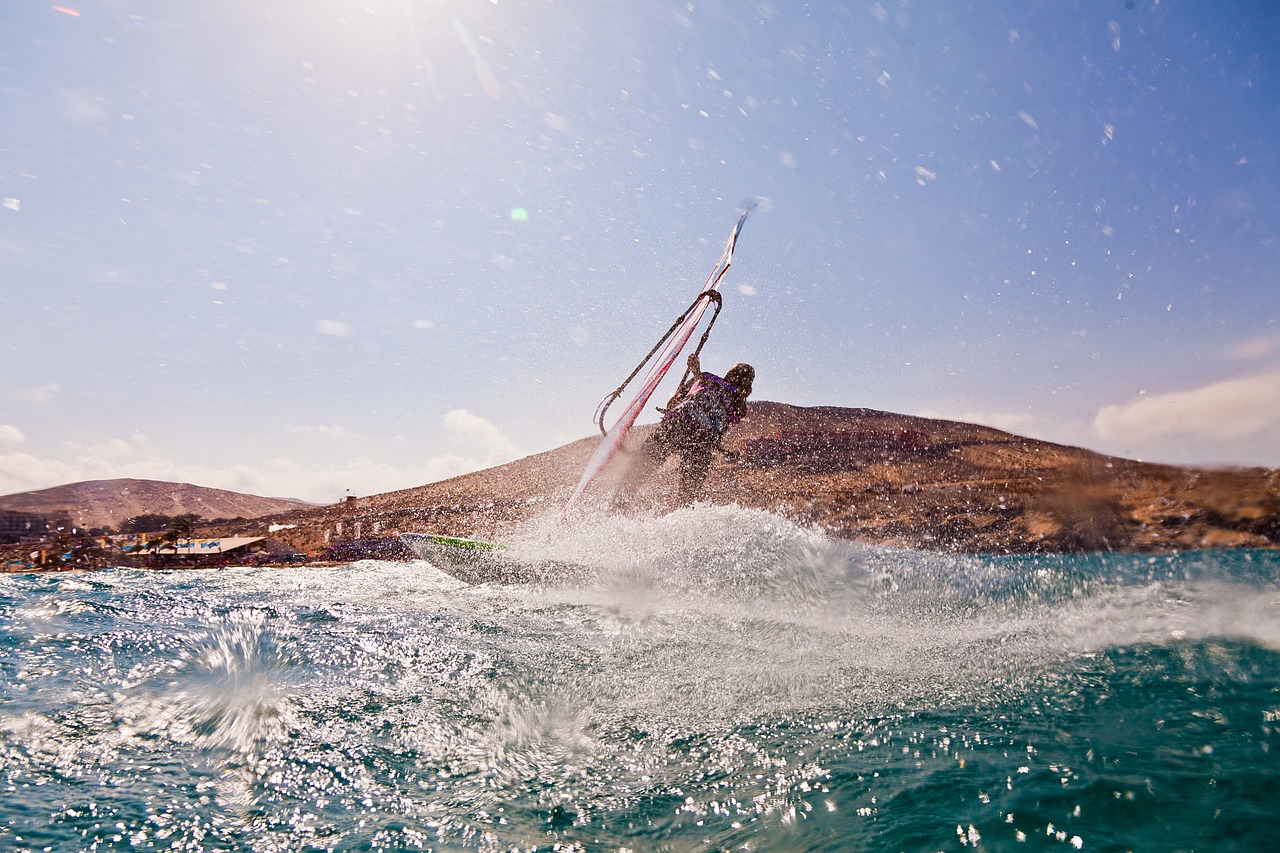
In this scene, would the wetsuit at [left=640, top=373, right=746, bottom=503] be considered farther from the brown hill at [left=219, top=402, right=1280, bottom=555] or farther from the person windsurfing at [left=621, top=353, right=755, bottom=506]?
the brown hill at [left=219, top=402, right=1280, bottom=555]

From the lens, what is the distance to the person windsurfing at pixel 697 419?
10125mm

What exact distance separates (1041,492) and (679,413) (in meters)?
18.3

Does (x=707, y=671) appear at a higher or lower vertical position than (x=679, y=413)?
lower

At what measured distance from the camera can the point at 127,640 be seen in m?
5.35

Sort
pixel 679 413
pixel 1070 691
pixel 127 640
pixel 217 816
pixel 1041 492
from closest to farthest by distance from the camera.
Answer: pixel 217 816 → pixel 1070 691 → pixel 127 640 → pixel 679 413 → pixel 1041 492

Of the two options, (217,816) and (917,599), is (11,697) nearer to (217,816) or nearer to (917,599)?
(217,816)

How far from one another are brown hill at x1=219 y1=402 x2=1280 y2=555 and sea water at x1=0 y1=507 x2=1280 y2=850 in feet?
16.8

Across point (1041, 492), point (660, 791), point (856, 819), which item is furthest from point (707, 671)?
point (1041, 492)

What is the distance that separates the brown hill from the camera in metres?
11.6

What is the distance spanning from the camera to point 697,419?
33.2ft

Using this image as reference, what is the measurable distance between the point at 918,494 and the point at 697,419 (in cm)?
1693

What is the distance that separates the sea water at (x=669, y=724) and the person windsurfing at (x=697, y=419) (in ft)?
12.5

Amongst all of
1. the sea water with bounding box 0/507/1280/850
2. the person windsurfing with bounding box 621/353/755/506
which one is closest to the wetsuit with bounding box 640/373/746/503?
the person windsurfing with bounding box 621/353/755/506

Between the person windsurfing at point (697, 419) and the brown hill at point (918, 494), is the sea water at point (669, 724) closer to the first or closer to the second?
the person windsurfing at point (697, 419)
